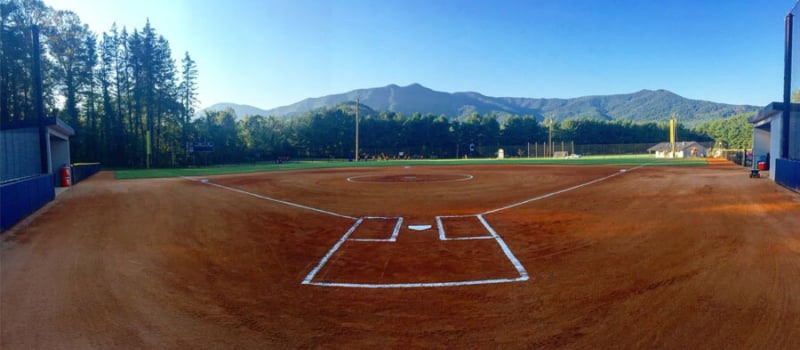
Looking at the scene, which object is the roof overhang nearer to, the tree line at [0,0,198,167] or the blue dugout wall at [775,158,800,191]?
the blue dugout wall at [775,158,800,191]

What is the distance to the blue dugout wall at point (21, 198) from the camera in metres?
10.6

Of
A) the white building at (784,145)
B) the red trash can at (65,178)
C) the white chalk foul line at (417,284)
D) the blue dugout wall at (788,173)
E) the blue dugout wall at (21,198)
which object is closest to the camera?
the white chalk foul line at (417,284)

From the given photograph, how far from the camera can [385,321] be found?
4730 mm

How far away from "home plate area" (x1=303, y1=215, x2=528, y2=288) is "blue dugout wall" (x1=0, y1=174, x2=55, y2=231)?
361 inches

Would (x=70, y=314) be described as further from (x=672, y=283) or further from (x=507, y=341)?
(x=672, y=283)

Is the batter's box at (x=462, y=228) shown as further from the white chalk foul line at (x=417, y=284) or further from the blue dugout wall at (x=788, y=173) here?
the blue dugout wall at (x=788, y=173)

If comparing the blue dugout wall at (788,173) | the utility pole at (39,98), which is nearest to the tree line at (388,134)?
the utility pole at (39,98)

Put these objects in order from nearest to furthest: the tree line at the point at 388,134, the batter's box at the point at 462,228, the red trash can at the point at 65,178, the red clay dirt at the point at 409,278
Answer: the red clay dirt at the point at 409,278 → the batter's box at the point at 462,228 → the red trash can at the point at 65,178 → the tree line at the point at 388,134

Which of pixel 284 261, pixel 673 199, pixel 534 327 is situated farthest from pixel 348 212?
pixel 673 199

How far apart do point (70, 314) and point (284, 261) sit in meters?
3.06

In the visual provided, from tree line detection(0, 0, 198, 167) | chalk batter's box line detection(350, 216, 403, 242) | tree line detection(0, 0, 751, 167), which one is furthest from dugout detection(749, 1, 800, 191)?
tree line detection(0, 0, 198, 167)

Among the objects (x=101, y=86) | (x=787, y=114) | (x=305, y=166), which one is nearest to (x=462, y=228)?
(x=787, y=114)

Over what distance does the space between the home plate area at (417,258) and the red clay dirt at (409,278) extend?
0.17 ft

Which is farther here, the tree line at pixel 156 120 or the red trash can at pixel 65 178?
the tree line at pixel 156 120
